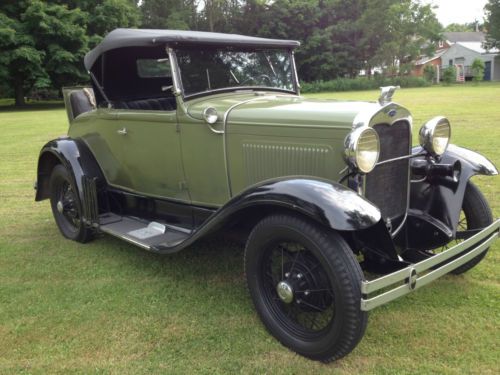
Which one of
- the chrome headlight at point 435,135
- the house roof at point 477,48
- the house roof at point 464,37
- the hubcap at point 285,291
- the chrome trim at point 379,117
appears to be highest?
the house roof at point 464,37

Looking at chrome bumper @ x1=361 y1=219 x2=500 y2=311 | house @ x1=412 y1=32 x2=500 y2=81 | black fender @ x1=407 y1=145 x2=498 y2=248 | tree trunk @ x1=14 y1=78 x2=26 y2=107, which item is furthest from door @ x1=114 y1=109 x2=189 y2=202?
house @ x1=412 y1=32 x2=500 y2=81

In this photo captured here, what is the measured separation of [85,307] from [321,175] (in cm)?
204

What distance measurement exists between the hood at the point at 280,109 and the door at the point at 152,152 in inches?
14.4

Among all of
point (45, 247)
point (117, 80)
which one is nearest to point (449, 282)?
point (117, 80)

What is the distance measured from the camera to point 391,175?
3213 mm

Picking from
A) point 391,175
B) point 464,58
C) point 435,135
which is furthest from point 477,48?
point 391,175

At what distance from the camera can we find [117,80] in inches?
178

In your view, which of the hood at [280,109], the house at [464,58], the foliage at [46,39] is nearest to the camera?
the hood at [280,109]

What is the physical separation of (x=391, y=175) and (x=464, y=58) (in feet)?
197

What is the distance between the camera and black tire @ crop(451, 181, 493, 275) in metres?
3.52

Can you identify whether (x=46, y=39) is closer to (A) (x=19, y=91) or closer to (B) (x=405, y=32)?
(A) (x=19, y=91)

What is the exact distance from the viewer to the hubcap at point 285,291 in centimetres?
277

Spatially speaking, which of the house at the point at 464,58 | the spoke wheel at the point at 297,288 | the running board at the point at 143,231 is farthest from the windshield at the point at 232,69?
the house at the point at 464,58

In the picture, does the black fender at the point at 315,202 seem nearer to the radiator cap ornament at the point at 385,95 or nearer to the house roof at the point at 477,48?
the radiator cap ornament at the point at 385,95
